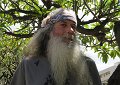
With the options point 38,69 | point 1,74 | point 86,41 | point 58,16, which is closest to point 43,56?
point 38,69

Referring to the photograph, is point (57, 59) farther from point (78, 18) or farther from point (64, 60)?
point (78, 18)

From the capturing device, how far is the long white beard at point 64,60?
3266mm

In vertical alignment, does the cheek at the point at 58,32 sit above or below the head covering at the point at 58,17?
below

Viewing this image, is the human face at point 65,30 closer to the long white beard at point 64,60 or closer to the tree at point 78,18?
the long white beard at point 64,60

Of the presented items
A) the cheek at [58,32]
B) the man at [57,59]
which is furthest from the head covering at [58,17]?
the cheek at [58,32]

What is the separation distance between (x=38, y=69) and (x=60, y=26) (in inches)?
20.0

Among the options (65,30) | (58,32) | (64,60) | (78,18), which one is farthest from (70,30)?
(78,18)

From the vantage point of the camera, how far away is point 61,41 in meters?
3.51

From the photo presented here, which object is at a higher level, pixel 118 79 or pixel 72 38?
pixel 72 38

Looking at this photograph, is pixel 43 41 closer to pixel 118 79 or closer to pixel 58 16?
pixel 58 16

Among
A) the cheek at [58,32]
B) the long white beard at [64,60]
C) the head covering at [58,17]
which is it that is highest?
the head covering at [58,17]

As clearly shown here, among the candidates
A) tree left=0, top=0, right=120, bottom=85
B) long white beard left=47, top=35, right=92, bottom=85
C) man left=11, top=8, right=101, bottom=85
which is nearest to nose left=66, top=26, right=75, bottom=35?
man left=11, top=8, right=101, bottom=85

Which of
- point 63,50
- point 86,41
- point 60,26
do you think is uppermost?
point 60,26

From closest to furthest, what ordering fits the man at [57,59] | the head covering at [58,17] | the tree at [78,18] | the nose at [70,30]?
the man at [57,59] < the nose at [70,30] < the head covering at [58,17] < the tree at [78,18]
